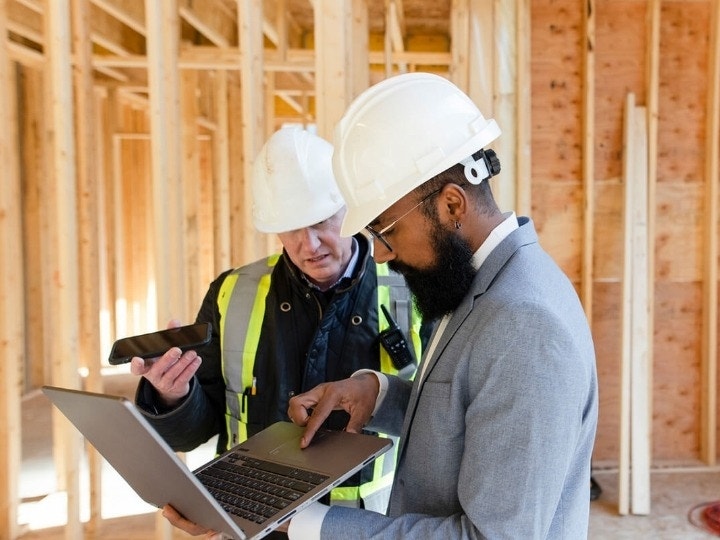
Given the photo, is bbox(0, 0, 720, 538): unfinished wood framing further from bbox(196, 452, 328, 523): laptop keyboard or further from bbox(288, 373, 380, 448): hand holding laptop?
bbox(196, 452, 328, 523): laptop keyboard

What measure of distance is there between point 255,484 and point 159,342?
0.41 m

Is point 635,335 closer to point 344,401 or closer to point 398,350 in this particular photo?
point 398,350

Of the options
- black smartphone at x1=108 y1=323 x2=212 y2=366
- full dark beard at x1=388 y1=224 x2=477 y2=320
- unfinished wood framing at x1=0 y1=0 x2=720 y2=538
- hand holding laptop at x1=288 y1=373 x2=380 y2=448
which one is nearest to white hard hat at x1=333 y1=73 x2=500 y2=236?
full dark beard at x1=388 y1=224 x2=477 y2=320

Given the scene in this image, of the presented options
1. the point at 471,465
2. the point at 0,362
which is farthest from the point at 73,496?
the point at 471,465

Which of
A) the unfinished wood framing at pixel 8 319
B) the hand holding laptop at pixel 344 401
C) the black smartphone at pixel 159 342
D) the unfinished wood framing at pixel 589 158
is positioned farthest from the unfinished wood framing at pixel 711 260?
the unfinished wood framing at pixel 8 319

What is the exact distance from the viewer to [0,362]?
3.15m

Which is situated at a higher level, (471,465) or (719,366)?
(471,465)

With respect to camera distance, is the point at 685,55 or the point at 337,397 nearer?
the point at 337,397

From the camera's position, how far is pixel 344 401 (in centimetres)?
139

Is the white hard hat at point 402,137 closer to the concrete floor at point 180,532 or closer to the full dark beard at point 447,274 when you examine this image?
the full dark beard at point 447,274

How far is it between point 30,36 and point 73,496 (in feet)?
11.2

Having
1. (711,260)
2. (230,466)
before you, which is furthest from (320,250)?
(711,260)

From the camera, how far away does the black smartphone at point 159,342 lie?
139 centimetres

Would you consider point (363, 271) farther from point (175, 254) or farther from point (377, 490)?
point (175, 254)
